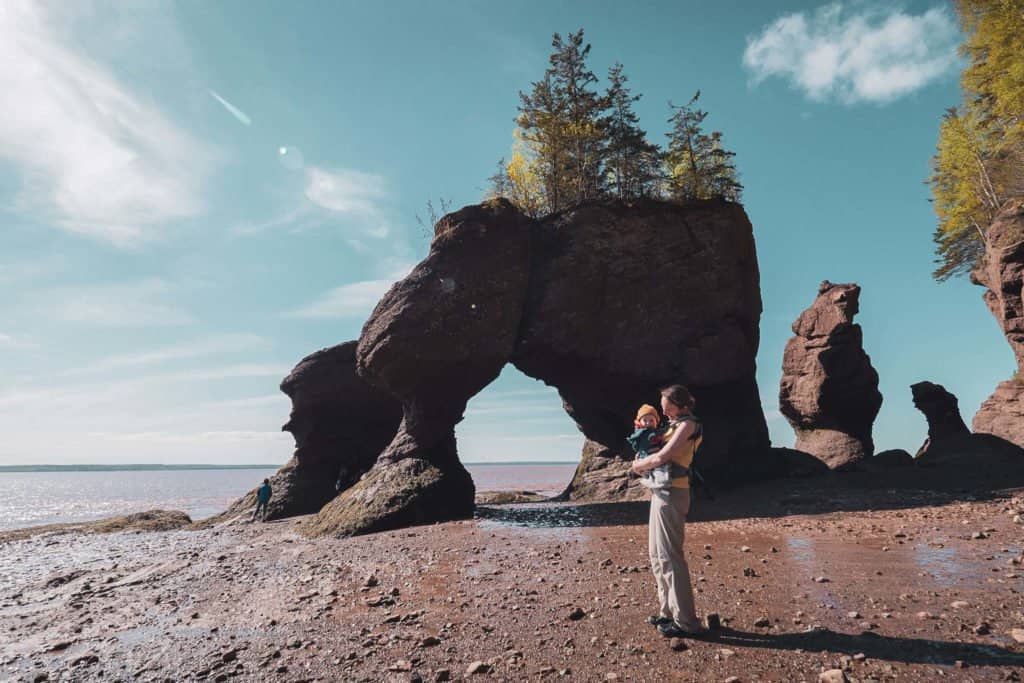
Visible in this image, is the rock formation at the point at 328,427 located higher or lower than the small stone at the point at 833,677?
higher

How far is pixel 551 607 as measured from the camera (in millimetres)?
7879

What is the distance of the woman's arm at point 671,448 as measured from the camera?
632 centimetres

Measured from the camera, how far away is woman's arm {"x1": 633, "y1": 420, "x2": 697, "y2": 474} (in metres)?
6.32

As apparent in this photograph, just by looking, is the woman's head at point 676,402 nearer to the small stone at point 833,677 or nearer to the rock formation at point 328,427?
the small stone at point 833,677

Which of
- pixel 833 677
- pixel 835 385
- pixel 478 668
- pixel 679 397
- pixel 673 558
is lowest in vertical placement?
pixel 478 668

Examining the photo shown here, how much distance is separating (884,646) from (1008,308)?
116 feet

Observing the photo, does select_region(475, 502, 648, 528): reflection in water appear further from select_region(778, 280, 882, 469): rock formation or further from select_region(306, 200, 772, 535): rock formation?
select_region(778, 280, 882, 469): rock formation

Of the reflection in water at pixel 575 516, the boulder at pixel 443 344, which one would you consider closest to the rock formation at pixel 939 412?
the reflection in water at pixel 575 516

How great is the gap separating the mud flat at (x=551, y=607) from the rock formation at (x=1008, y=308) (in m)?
20.4

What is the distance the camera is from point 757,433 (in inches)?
971

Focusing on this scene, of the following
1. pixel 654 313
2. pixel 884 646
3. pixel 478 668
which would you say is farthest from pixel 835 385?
pixel 478 668

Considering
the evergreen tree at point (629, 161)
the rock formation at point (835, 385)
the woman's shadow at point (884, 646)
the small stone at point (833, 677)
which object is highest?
the evergreen tree at point (629, 161)

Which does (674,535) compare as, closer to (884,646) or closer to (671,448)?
(671,448)

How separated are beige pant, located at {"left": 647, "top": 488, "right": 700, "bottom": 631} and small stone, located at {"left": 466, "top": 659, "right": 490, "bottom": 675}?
216 centimetres
